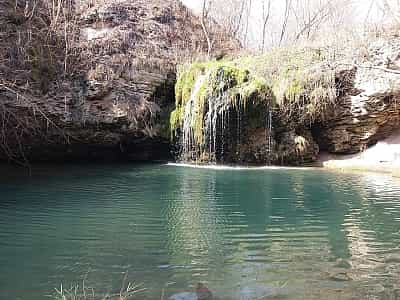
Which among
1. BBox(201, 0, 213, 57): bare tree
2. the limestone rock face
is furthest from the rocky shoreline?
BBox(201, 0, 213, 57): bare tree

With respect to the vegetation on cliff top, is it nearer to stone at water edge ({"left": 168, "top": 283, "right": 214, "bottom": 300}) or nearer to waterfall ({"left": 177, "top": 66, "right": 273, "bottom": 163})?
A: waterfall ({"left": 177, "top": 66, "right": 273, "bottom": 163})

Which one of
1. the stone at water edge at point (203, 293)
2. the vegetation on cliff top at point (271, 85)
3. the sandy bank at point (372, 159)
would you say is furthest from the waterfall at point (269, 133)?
the stone at water edge at point (203, 293)

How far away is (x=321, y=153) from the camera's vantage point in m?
19.9

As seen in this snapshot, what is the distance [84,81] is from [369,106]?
11704 mm

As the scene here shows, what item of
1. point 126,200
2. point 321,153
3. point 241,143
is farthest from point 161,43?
point 126,200

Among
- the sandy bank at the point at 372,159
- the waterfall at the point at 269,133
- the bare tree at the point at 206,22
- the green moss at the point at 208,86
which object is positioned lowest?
the sandy bank at the point at 372,159

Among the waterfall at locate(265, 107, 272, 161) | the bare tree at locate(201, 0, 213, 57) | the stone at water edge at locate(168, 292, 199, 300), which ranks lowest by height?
the stone at water edge at locate(168, 292, 199, 300)

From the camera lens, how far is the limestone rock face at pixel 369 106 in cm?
1762

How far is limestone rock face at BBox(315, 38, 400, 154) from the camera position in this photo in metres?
17.6

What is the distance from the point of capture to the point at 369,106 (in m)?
18.0

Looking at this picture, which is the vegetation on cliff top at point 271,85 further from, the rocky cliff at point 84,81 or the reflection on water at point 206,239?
the reflection on water at point 206,239

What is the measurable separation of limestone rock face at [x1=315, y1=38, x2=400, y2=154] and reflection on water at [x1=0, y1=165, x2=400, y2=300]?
6.85m

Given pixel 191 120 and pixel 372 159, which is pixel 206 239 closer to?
pixel 191 120

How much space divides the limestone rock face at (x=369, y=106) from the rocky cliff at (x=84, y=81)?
7606 mm
